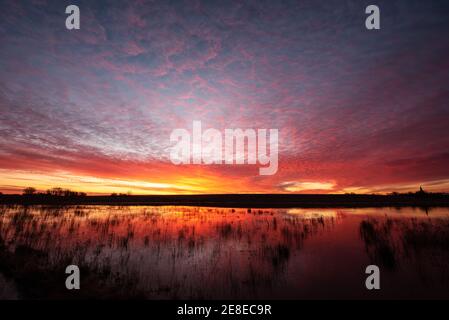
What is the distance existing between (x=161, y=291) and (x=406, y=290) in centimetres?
898

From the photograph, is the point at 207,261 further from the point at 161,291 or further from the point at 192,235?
the point at 192,235

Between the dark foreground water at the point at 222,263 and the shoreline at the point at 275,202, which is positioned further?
the shoreline at the point at 275,202

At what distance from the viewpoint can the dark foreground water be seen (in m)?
8.67

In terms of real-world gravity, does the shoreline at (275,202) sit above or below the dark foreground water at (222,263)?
above

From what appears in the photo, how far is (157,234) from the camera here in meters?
18.6

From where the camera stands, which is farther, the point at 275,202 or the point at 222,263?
the point at 275,202

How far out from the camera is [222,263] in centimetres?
1174

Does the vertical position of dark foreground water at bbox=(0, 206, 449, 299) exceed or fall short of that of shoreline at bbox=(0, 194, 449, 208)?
it falls short

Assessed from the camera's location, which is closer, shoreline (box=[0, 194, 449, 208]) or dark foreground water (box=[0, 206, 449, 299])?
dark foreground water (box=[0, 206, 449, 299])

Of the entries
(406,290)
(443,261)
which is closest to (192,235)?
(406,290)

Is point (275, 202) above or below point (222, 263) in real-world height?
above

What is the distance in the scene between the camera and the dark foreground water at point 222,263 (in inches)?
341
